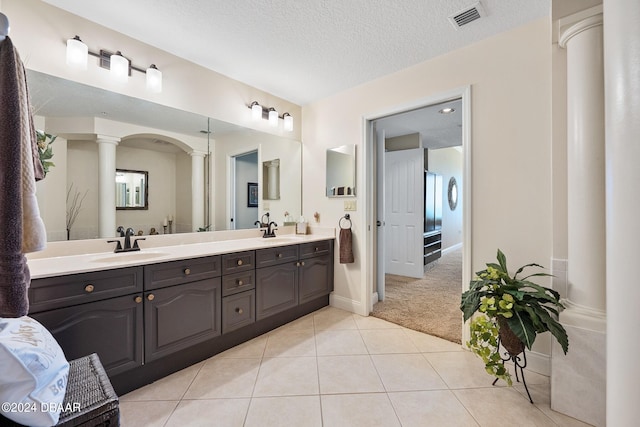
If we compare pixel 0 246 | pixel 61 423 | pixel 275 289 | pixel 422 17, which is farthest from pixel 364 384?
pixel 422 17

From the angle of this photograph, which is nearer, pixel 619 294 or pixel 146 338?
pixel 619 294

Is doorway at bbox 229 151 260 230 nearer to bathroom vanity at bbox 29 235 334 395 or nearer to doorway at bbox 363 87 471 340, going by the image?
bathroom vanity at bbox 29 235 334 395

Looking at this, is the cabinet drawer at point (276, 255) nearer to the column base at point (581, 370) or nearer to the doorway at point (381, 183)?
the doorway at point (381, 183)

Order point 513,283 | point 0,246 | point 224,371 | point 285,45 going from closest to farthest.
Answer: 1. point 0,246
2. point 513,283
3. point 224,371
4. point 285,45

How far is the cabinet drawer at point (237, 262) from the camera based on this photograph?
2033 mm

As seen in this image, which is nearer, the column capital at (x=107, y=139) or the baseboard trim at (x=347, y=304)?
the column capital at (x=107, y=139)

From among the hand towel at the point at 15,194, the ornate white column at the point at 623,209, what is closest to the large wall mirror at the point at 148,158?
the hand towel at the point at 15,194

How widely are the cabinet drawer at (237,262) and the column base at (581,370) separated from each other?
2067 millimetres

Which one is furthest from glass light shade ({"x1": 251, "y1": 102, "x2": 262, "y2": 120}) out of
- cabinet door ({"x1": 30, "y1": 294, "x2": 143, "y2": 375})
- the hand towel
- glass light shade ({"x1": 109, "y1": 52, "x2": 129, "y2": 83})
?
the hand towel

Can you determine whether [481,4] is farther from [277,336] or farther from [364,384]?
[277,336]

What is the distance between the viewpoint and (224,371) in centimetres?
184

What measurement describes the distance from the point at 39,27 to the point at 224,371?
250 cm

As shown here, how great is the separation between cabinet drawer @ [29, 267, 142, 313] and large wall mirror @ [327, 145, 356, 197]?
6.50 ft

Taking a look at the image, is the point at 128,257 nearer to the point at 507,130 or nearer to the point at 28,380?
the point at 28,380
